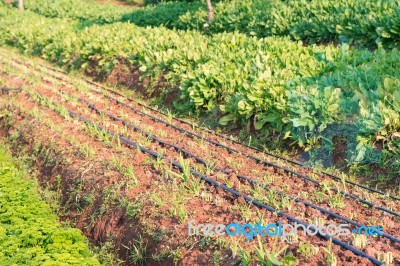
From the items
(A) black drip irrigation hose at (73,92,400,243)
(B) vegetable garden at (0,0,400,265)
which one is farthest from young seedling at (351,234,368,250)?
(A) black drip irrigation hose at (73,92,400,243)

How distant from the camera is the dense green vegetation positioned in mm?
5402

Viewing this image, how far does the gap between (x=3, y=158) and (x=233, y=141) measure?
12.5 feet

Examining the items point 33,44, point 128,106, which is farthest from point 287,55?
point 33,44

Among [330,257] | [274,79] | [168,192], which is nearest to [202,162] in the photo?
[168,192]

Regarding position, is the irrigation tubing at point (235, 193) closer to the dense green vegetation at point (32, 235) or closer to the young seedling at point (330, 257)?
the young seedling at point (330, 257)

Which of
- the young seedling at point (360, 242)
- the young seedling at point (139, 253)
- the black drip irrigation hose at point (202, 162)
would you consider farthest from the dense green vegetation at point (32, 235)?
the young seedling at point (360, 242)

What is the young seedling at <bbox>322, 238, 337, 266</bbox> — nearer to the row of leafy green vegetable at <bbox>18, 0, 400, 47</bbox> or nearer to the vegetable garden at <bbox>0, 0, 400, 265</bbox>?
the vegetable garden at <bbox>0, 0, 400, 265</bbox>

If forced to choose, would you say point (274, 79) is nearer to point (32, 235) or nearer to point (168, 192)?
point (168, 192)

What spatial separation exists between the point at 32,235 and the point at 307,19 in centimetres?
1156

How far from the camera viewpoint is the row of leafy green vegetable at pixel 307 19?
1292 cm

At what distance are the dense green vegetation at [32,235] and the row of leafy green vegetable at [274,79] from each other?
360 cm

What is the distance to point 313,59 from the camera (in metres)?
9.90

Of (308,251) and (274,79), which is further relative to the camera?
(274,79)

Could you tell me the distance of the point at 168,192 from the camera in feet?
20.8
